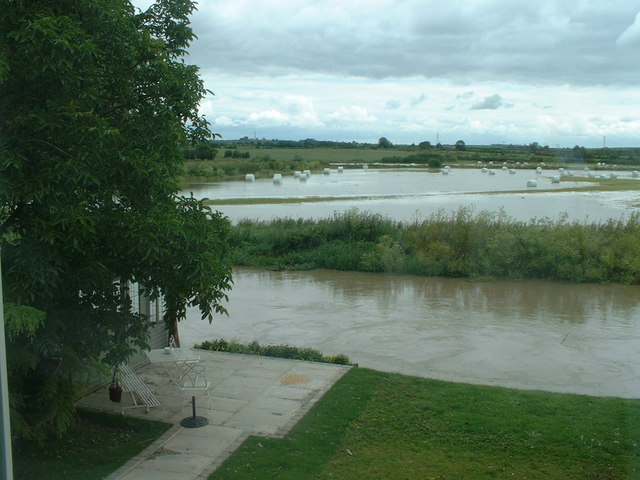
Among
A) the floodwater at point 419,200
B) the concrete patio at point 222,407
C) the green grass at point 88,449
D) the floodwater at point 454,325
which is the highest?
the floodwater at point 419,200

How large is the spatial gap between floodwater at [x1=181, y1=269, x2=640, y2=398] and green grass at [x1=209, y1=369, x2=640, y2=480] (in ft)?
6.53

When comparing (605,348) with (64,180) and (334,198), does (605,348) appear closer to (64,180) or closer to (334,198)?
(64,180)

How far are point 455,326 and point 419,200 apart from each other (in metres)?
33.3

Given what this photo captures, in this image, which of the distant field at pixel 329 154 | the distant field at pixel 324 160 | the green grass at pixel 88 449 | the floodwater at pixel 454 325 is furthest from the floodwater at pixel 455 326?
the distant field at pixel 329 154

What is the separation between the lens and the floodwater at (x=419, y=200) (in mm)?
39188

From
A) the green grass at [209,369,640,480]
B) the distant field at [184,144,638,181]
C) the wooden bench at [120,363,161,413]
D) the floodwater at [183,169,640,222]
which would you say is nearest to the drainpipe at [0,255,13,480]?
the green grass at [209,369,640,480]

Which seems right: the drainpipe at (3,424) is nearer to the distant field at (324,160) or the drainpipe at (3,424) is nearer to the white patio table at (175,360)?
the white patio table at (175,360)

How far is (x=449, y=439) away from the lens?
26.2 feet

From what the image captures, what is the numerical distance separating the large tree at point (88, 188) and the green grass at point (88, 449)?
1.06ft

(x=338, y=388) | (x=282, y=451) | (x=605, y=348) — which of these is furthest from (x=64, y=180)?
(x=605, y=348)

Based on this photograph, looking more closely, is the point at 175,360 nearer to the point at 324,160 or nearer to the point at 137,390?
the point at 137,390

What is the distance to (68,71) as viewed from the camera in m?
6.20

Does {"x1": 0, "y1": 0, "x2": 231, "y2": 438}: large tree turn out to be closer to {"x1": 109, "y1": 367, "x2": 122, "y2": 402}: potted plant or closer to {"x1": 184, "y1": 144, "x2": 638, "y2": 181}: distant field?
{"x1": 109, "y1": 367, "x2": 122, "y2": 402}: potted plant

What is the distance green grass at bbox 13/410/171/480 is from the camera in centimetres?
704
